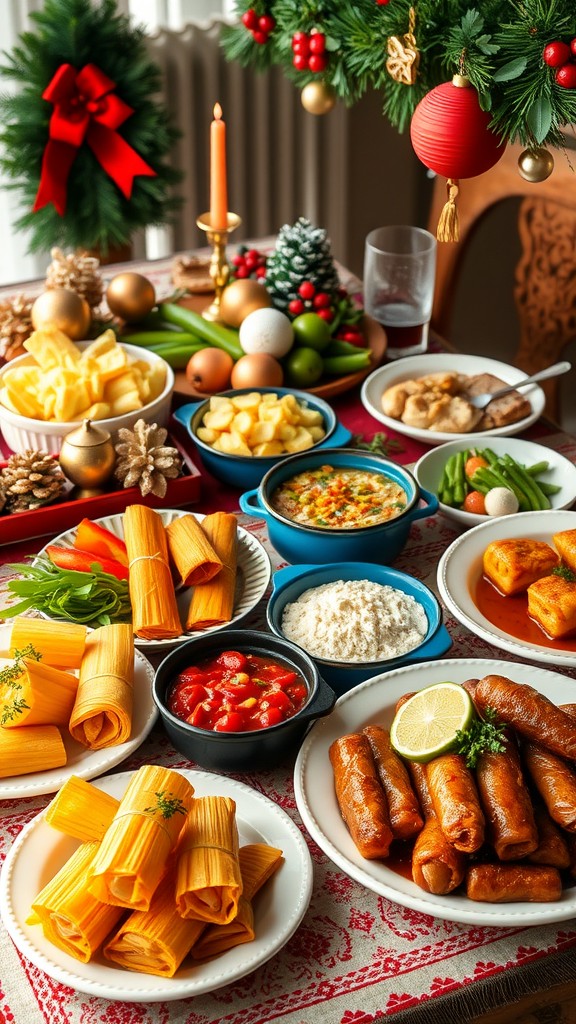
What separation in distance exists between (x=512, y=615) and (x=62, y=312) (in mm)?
1102

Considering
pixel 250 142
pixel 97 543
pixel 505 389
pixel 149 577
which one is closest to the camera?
pixel 149 577

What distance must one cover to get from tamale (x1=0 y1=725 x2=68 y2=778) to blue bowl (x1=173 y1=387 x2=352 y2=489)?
71 cm

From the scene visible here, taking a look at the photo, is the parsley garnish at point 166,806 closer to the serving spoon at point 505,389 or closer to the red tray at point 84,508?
the red tray at point 84,508

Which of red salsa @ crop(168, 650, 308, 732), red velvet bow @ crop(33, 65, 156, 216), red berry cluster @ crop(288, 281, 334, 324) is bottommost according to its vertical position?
red salsa @ crop(168, 650, 308, 732)

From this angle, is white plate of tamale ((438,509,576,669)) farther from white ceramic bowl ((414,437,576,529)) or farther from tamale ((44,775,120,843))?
tamale ((44,775,120,843))

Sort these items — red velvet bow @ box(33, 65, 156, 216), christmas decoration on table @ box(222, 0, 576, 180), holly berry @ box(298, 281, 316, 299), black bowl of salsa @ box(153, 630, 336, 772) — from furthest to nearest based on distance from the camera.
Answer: red velvet bow @ box(33, 65, 156, 216), holly berry @ box(298, 281, 316, 299), christmas decoration on table @ box(222, 0, 576, 180), black bowl of salsa @ box(153, 630, 336, 772)

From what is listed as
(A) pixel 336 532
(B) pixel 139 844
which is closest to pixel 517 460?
(A) pixel 336 532

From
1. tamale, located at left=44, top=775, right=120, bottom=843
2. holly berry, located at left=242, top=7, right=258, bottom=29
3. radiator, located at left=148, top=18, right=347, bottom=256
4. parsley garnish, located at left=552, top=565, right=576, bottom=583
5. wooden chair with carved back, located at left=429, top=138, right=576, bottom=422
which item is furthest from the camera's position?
radiator, located at left=148, top=18, right=347, bottom=256

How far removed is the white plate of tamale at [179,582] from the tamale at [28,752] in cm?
22

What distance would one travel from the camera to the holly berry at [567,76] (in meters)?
1.33

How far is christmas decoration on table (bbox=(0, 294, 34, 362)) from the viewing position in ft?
7.05

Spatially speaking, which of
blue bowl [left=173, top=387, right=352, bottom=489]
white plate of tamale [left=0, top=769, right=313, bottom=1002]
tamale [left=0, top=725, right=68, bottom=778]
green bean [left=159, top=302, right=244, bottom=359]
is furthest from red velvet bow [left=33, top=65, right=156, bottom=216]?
white plate of tamale [left=0, top=769, right=313, bottom=1002]

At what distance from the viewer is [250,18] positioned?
196cm

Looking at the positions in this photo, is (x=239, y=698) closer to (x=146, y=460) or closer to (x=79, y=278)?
(x=146, y=460)
